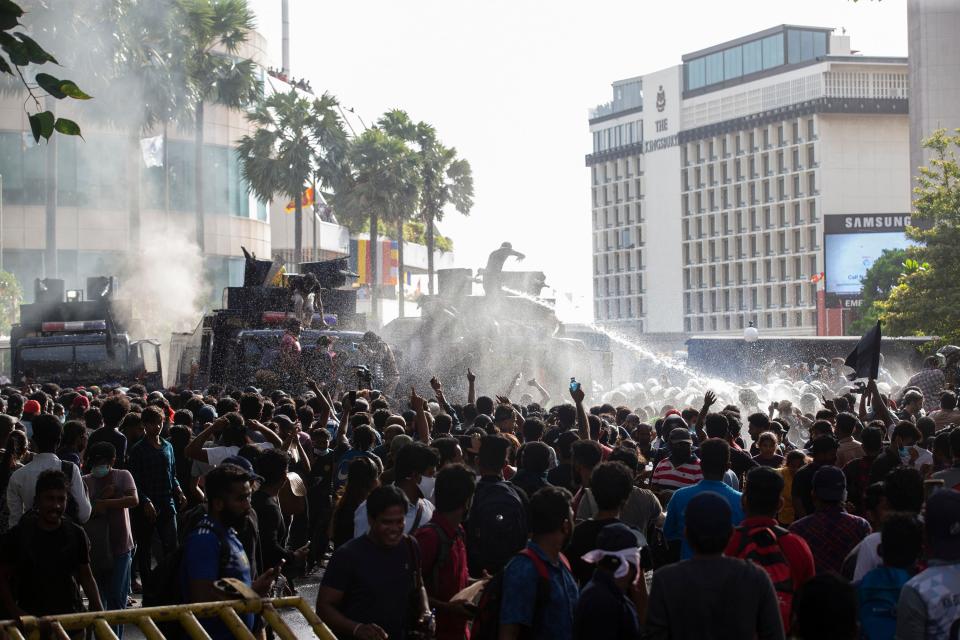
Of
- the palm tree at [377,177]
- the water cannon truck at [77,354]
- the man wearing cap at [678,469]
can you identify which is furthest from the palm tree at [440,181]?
the man wearing cap at [678,469]

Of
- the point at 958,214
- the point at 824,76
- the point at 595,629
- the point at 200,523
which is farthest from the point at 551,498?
the point at 824,76

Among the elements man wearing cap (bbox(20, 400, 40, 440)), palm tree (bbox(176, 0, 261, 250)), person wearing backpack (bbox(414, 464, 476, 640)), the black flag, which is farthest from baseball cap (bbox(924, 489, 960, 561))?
palm tree (bbox(176, 0, 261, 250))

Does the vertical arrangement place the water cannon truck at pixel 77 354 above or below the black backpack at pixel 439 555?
above

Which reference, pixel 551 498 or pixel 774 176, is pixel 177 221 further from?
pixel 774 176

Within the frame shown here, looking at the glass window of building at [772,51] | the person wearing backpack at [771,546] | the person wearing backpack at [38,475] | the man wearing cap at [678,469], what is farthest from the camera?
the glass window of building at [772,51]

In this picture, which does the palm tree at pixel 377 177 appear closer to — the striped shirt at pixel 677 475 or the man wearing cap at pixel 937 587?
the striped shirt at pixel 677 475

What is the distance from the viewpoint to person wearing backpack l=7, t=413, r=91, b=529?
8227 millimetres

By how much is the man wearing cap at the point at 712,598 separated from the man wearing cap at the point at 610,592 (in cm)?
18

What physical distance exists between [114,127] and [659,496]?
152ft

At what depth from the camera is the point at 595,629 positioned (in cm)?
490

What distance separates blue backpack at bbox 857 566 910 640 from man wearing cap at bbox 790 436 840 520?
2399 millimetres

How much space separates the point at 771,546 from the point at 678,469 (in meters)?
2.99

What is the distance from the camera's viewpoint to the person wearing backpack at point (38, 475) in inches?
324

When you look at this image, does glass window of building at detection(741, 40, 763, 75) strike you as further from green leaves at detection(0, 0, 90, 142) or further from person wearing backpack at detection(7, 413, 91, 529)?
green leaves at detection(0, 0, 90, 142)
